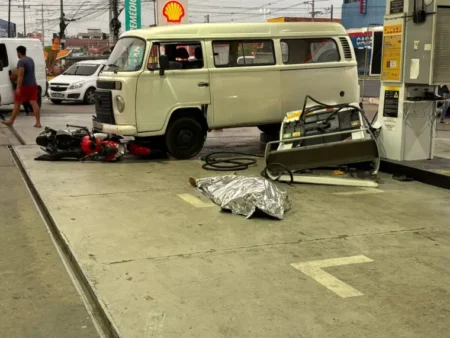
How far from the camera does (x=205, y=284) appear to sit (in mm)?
4320

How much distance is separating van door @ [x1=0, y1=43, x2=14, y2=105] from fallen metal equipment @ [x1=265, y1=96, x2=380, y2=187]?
1180 cm

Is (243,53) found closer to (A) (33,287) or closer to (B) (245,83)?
(B) (245,83)

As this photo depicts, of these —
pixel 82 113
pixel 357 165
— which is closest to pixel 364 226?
pixel 357 165

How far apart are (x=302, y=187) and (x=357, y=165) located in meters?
1.54

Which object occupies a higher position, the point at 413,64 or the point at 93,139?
the point at 413,64

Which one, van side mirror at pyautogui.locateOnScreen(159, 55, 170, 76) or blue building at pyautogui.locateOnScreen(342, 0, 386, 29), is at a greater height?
blue building at pyautogui.locateOnScreen(342, 0, 386, 29)

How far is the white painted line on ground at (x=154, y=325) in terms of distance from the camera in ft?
11.6

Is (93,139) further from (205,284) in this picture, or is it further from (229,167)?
(205,284)

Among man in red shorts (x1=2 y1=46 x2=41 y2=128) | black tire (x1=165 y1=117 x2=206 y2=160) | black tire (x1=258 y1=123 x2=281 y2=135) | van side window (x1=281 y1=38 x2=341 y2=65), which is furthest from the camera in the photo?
man in red shorts (x1=2 y1=46 x2=41 y2=128)

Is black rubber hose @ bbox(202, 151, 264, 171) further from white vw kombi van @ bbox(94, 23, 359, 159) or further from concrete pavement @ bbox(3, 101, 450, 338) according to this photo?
concrete pavement @ bbox(3, 101, 450, 338)

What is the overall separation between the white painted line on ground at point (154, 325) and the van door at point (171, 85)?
6007 millimetres

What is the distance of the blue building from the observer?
5778cm

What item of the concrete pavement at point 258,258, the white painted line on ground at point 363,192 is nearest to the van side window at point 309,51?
the concrete pavement at point 258,258

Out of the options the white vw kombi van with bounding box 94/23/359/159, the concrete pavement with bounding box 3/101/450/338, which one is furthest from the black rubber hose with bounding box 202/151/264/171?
the concrete pavement with bounding box 3/101/450/338
